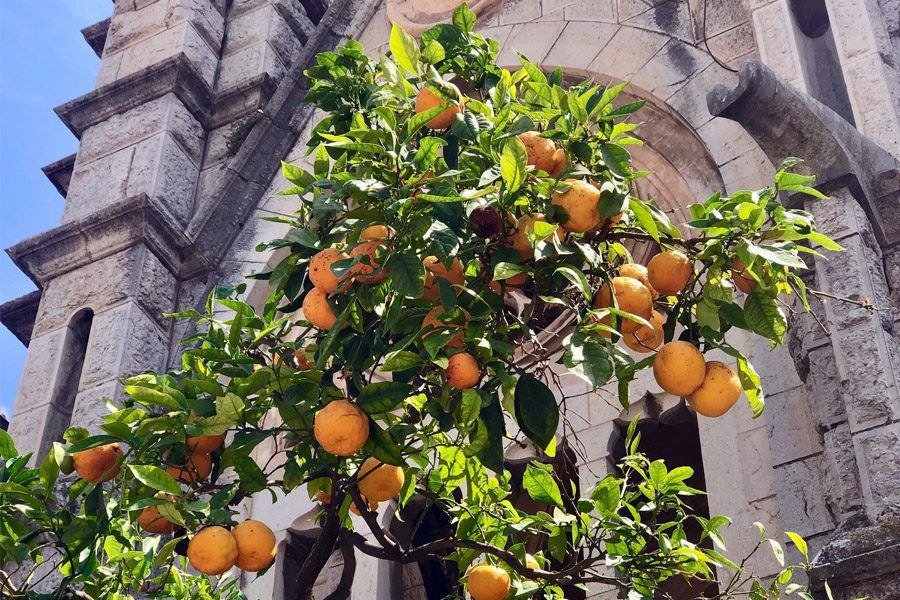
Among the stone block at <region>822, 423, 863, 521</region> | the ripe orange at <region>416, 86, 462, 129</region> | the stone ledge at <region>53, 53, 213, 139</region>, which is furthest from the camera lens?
the stone ledge at <region>53, 53, 213, 139</region>

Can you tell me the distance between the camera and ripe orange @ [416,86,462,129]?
4801 millimetres

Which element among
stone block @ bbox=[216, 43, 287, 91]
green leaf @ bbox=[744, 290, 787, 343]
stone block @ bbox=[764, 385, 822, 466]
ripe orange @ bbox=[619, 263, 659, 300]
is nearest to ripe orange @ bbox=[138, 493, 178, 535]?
ripe orange @ bbox=[619, 263, 659, 300]

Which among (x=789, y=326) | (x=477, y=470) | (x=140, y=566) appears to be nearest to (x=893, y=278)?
(x=789, y=326)

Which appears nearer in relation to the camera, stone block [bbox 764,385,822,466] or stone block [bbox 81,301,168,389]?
stone block [bbox 764,385,822,466]

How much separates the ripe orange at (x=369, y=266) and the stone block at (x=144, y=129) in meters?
7.22

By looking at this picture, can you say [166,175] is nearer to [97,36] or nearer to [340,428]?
[97,36]

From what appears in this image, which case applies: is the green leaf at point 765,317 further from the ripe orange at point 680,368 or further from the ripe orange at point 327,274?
the ripe orange at point 327,274

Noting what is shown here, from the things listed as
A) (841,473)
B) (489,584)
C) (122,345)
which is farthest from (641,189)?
(489,584)

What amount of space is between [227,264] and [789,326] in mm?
4552

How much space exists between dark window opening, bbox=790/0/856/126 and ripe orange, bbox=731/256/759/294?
3152mm

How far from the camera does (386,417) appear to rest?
473 cm

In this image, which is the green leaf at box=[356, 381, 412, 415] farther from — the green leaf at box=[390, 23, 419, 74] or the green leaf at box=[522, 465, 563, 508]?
the green leaf at box=[390, 23, 419, 74]

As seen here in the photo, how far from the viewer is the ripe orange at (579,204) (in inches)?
172

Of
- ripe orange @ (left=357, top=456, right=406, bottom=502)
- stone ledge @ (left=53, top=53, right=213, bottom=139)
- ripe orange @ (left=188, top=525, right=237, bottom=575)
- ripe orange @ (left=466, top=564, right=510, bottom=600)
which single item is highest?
stone ledge @ (left=53, top=53, right=213, bottom=139)
